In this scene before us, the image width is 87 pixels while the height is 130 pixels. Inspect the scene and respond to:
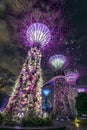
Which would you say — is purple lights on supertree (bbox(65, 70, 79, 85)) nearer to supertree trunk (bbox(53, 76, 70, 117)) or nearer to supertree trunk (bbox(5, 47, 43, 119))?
supertree trunk (bbox(53, 76, 70, 117))

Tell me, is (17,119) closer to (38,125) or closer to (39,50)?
(38,125)

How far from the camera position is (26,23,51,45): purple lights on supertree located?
26609mm

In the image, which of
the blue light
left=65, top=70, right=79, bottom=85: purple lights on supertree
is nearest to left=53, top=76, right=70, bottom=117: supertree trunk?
left=65, top=70, right=79, bottom=85: purple lights on supertree

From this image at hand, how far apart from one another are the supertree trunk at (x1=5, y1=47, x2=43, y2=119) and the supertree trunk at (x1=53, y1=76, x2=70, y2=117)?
71.9ft

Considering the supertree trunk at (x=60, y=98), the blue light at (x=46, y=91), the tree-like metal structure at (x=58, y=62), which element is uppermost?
the blue light at (x=46, y=91)

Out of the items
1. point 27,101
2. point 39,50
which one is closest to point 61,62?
point 39,50

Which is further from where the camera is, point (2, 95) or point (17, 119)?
point (2, 95)

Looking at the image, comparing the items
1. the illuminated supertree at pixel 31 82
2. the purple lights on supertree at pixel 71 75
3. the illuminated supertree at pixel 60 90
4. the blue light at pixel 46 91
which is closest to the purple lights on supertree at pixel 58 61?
the illuminated supertree at pixel 60 90

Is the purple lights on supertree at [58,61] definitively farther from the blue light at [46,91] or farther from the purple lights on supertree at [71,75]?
the blue light at [46,91]

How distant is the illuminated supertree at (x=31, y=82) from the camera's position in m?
24.8

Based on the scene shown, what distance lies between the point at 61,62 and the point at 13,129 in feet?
100

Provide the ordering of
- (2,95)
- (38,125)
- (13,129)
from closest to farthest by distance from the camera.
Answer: (13,129)
(38,125)
(2,95)

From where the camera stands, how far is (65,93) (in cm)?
4841

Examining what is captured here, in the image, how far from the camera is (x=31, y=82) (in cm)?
2578
